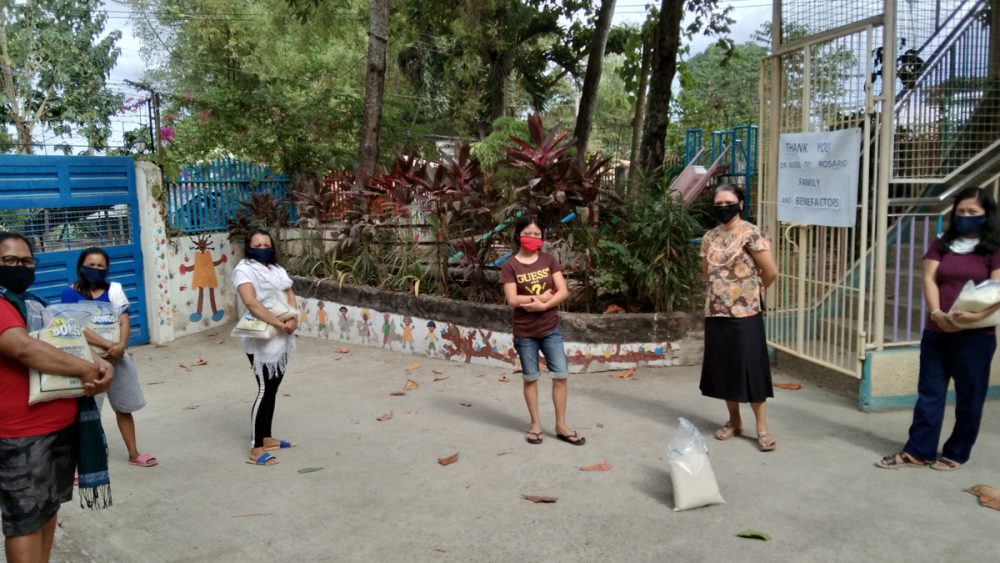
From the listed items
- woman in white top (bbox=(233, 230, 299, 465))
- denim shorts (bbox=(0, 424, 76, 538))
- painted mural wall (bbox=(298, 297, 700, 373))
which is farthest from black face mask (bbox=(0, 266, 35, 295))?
painted mural wall (bbox=(298, 297, 700, 373))

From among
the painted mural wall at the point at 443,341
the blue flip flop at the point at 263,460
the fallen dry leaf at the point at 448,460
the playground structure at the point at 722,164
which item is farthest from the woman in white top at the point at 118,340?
the playground structure at the point at 722,164

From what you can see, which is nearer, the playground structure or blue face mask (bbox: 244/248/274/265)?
blue face mask (bbox: 244/248/274/265)

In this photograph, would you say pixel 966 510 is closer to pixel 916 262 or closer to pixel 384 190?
pixel 916 262

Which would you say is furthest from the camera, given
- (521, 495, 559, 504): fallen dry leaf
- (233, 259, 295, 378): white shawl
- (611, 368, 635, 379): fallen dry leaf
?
(611, 368, 635, 379): fallen dry leaf

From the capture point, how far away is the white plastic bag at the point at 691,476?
3.90 meters

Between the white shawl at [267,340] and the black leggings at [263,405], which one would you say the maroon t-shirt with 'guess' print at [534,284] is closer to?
the white shawl at [267,340]

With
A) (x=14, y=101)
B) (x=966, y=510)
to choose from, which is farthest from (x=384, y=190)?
(x=14, y=101)

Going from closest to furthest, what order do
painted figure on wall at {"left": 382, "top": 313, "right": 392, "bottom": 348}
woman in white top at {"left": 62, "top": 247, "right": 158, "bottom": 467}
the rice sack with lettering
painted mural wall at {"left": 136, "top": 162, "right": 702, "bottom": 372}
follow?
the rice sack with lettering → woman in white top at {"left": 62, "top": 247, "right": 158, "bottom": 467} → painted mural wall at {"left": 136, "top": 162, "right": 702, "bottom": 372} → painted figure on wall at {"left": 382, "top": 313, "right": 392, "bottom": 348}

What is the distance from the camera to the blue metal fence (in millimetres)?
9516

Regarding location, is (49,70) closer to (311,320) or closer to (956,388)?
(311,320)

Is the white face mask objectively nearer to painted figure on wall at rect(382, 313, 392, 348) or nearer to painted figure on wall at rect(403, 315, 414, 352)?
painted figure on wall at rect(403, 315, 414, 352)

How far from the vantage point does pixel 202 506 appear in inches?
169

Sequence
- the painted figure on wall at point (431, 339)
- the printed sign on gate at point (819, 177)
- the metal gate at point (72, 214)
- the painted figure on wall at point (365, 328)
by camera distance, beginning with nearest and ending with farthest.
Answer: the printed sign on gate at point (819, 177), the painted figure on wall at point (431, 339), the metal gate at point (72, 214), the painted figure on wall at point (365, 328)

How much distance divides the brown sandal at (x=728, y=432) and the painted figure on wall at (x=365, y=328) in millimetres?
4545
